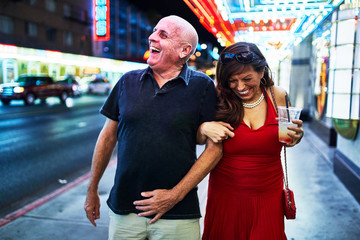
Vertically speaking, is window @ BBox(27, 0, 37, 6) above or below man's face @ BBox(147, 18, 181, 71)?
above

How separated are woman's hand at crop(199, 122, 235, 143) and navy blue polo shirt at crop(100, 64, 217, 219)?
2.1 inches

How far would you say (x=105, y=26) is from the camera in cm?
1600

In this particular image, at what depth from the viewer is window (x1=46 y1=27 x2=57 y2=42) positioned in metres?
31.4

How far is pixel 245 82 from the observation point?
2035 mm

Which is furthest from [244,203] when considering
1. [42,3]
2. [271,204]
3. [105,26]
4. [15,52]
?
[42,3]

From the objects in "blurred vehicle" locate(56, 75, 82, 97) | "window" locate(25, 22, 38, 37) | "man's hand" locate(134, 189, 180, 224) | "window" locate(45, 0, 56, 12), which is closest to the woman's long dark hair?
"man's hand" locate(134, 189, 180, 224)

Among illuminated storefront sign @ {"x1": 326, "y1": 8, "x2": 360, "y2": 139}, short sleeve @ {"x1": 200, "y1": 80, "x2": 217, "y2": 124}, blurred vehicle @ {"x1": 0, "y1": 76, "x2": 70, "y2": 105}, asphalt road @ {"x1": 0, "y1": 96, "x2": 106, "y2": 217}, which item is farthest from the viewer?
blurred vehicle @ {"x1": 0, "y1": 76, "x2": 70, "y2": 105}

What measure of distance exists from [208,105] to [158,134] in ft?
1.12

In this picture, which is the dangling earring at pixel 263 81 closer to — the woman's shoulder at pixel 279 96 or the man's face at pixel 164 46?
the woman's shoulder at pixel 279 96

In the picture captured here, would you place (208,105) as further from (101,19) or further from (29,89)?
(29,89)

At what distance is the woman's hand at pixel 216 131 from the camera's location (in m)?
1.82

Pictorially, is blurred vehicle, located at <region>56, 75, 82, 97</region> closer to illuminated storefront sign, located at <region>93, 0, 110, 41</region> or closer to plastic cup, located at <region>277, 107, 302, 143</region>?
illuminated storefront sign, located at <region>93, 0, 110, 41</region>

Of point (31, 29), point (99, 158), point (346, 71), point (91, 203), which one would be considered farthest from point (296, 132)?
point (31, 29)

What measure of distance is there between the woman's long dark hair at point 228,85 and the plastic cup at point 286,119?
0.24 meters
